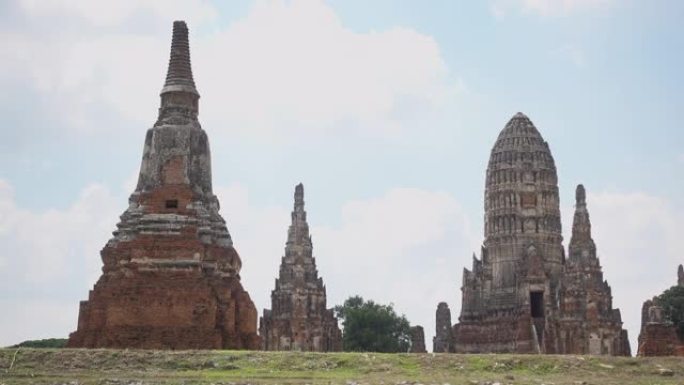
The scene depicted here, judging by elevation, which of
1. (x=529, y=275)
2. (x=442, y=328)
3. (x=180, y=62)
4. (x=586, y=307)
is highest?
(x=180, y=62)

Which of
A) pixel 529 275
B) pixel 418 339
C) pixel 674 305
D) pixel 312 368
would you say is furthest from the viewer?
pixel 674 305

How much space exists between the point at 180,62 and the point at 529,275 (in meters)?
44.5

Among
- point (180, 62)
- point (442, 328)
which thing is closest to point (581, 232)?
point (442, 328)

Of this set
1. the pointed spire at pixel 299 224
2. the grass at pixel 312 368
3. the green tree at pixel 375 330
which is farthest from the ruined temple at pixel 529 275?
the grass at pixel 312 368

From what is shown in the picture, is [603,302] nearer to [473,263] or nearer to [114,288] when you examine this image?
[473,263]

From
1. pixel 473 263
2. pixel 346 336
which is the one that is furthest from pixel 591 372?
pixel 346 336

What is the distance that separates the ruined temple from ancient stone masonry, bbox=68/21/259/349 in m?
41.2

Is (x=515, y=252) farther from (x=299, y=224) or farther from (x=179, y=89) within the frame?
(x=179, y=89)

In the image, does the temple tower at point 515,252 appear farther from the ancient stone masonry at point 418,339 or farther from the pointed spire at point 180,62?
the pointed spire at point 180,62

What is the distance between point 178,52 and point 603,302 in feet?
154

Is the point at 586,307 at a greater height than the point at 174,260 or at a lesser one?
greater

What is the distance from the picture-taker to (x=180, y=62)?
1508 inches

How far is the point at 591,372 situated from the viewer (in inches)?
1110

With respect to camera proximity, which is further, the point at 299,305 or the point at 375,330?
the point at 375,330
